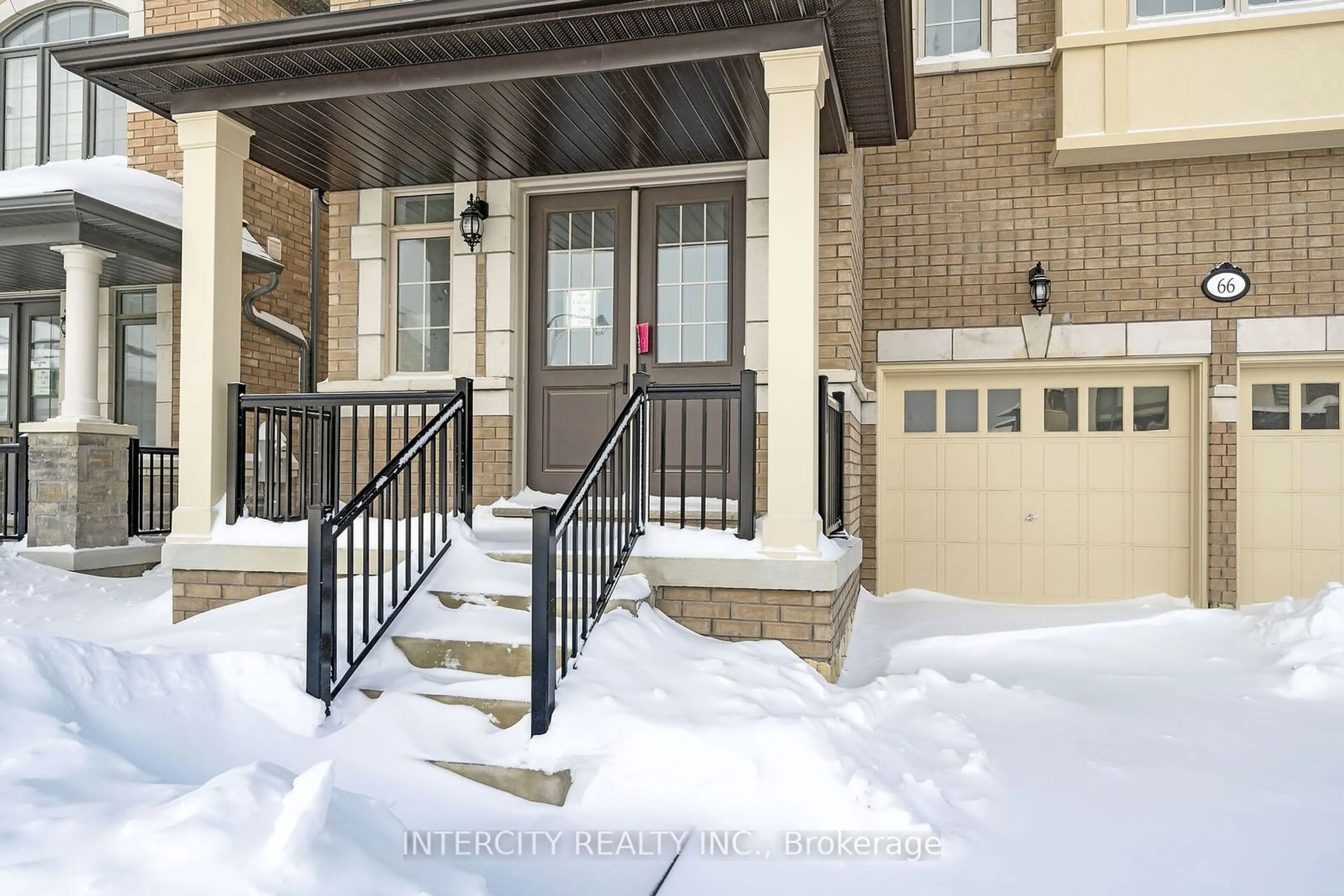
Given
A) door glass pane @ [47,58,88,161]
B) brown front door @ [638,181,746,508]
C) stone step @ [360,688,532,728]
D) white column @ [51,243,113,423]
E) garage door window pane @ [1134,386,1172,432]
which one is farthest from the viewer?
door glass pane @ [47,58,88,161]

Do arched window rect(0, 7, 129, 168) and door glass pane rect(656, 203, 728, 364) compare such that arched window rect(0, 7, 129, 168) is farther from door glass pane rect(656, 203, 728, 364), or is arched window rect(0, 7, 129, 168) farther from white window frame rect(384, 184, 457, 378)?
door glass pane rect(656, 203, 728, 364)

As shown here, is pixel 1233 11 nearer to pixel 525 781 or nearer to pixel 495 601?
pixel 495 601

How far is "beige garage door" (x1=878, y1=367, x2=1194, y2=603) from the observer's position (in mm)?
6488

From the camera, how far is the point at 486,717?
3205 millimetres

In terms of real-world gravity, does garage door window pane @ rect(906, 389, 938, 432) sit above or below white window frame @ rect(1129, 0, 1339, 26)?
below

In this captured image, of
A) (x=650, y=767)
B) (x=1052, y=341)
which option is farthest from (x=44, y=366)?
(x=1052, y=341)

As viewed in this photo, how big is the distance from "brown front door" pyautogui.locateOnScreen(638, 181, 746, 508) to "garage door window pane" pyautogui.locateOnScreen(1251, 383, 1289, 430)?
13.1 ft

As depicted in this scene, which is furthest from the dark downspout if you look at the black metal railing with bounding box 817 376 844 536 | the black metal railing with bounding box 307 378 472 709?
the black metal railing with bounding box 817 376 844 536

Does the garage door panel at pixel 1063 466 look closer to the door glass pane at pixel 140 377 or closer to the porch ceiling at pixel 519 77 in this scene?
the porch ceiling at pixel 519 77

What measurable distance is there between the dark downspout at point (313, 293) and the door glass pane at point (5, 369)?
2582 millimetres

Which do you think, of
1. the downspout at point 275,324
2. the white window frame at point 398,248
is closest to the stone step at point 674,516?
the white window frame at point 398,248

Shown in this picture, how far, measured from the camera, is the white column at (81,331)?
6.08m

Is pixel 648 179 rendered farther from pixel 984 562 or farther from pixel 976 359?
pixel 984 562

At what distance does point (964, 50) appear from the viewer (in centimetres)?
670
